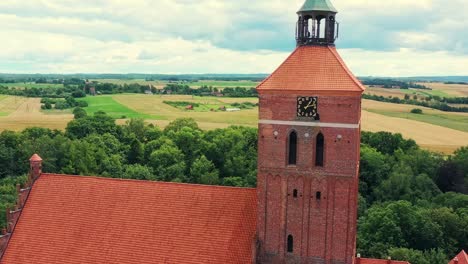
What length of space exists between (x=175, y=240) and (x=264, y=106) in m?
10.2

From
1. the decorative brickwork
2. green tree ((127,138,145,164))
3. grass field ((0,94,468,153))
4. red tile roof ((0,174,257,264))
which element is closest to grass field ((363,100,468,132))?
grass field ((0,94,468,153))

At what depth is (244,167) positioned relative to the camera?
3447 inches

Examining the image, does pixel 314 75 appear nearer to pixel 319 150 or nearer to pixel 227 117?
pixel 319 150

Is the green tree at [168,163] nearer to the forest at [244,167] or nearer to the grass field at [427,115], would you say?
the forest at [244,167]

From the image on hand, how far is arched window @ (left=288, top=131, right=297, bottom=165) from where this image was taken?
29.8 meters

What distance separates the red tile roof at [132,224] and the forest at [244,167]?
29.2m

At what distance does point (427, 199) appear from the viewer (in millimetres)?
77375

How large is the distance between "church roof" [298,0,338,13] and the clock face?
564 centimetres

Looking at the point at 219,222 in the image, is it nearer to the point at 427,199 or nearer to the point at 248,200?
the point at 248,200

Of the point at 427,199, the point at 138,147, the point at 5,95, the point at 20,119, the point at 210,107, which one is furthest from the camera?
the point at 5,95

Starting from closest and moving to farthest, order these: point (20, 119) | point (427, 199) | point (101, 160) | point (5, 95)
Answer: point (427, 199) → point (101, 160) → point (20, 119) → point (5, 95)

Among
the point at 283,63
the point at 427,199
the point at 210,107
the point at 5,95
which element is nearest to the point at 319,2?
the point at 283,63

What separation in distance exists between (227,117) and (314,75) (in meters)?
111

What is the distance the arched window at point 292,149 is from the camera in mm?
29797
